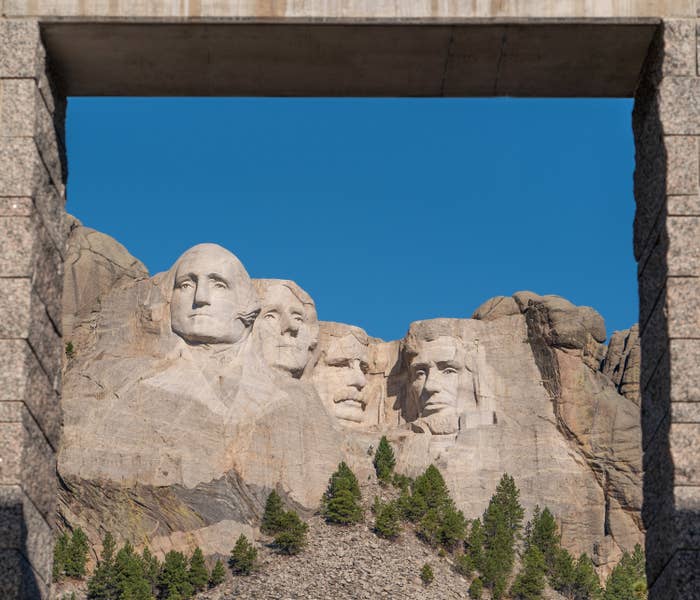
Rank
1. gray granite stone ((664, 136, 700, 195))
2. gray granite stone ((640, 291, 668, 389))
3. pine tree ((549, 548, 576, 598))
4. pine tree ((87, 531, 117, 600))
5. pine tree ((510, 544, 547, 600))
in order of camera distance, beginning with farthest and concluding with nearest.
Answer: pine tree ((549, 548, 576, 598)) < pine tree ((510, 544, 547, 600)) < pine tree ((87, 531, 117, 600)) < gray granite stone ((664, 136, 700, 195)) < gray granite stone ((640, 291, 668, 389))

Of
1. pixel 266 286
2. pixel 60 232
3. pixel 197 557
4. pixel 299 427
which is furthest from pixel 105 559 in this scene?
pixel 60 232

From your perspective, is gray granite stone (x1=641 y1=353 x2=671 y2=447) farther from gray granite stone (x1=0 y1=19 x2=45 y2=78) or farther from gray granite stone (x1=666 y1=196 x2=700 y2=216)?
gray granite stone (x1=0 y1=19 x2=45 y2=78)

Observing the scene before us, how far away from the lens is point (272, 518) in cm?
2983

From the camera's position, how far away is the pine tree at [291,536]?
29.7 metres

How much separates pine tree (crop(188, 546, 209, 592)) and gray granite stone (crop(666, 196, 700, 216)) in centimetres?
2049

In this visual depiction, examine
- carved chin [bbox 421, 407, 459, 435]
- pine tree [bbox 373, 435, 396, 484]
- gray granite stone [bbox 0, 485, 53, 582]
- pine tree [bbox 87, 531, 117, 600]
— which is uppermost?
carved chin [bbox 421, 407, 459, 435]

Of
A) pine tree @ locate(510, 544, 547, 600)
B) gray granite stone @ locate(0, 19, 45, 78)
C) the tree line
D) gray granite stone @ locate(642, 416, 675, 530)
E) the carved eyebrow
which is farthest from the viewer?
the carved eyebrow

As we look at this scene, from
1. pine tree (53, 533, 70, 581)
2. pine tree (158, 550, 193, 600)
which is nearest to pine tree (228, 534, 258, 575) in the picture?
pine tree (158, 550, 193, 600)

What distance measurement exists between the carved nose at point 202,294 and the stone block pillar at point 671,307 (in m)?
22.0

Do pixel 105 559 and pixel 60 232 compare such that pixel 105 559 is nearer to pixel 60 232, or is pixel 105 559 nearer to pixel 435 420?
pixel 435 420

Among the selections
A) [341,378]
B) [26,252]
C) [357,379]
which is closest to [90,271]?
[341,378]

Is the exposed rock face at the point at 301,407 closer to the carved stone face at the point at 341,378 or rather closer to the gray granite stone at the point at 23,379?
the carved stone face at the point at 341,378

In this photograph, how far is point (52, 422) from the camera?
9453mm

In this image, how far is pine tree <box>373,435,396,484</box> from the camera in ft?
108
